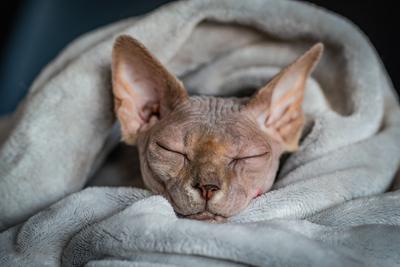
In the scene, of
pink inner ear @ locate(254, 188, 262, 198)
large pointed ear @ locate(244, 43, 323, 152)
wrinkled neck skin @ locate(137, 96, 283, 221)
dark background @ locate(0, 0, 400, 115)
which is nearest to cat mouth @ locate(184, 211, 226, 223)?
wrinkled neck skin @ locate(137, 96, 283, 221)

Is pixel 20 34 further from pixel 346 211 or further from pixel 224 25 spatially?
pixel 346 211

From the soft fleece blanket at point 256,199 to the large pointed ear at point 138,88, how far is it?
67 mm

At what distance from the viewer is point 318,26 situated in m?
1.41

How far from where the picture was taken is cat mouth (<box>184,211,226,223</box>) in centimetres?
103

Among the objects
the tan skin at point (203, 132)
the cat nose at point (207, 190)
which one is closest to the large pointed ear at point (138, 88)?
the tan skin at point (203, 132)

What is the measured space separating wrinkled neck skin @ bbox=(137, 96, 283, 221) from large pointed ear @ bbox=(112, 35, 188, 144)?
0.14 ft

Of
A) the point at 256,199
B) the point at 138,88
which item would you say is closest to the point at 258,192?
the point at 256,199

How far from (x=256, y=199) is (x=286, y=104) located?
311mm

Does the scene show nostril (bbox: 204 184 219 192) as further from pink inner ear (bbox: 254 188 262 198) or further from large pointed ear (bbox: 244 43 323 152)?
large pointed ear (bbox: 244 43 323 152)

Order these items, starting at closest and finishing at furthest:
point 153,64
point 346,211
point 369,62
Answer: point 346,211, point 153,64, point 369,62

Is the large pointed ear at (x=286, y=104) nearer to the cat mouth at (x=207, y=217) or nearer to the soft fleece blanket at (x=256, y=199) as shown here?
the soft fleece blanket at (x=256, y=199)

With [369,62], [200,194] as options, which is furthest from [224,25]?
[200,194]

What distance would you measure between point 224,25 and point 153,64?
0.32 metres

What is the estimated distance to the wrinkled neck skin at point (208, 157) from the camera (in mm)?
1030
